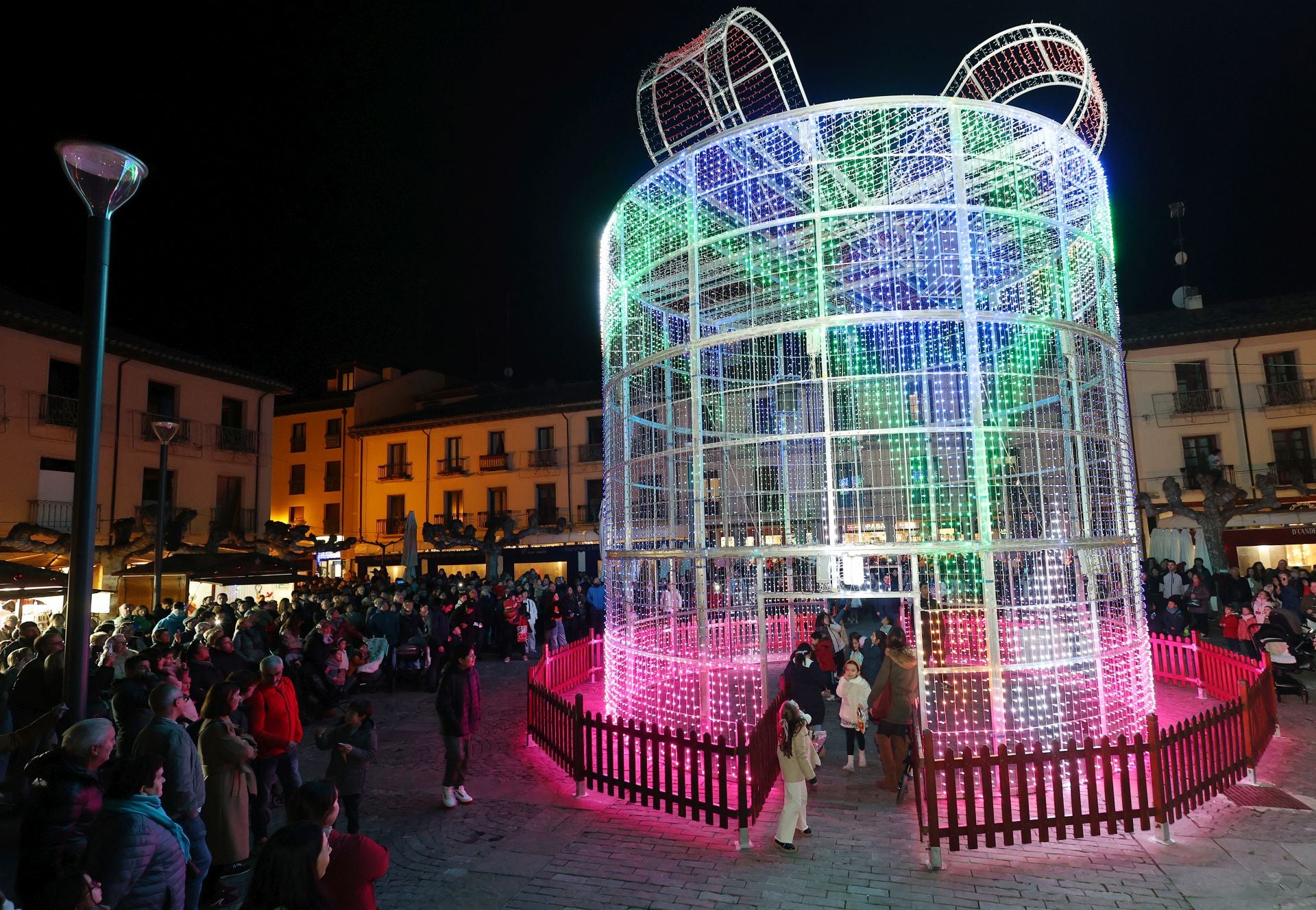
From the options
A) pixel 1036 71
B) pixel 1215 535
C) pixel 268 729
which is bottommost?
pixel 268 729

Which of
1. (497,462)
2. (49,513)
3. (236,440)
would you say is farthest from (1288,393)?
(49,513)

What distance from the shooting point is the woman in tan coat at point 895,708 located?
770 cm

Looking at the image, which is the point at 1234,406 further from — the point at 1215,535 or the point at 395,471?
the point at 395,471

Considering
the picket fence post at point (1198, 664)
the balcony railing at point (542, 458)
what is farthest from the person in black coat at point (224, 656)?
the balcony railing at point (542, 458)

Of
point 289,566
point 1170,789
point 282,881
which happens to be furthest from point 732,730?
point 289,566

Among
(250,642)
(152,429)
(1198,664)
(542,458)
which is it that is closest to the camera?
(1198,664)

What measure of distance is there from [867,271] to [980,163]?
137 inches

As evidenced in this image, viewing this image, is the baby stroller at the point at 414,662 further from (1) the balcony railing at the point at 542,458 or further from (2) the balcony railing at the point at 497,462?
(2) the balcony railing at the point at 497,462

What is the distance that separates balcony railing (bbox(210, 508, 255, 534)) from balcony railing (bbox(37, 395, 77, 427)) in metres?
6.13

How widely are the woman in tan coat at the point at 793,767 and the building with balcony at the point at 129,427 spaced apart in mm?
22186

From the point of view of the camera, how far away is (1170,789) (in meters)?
6.52

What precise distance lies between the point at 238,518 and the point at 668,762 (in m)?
29.7

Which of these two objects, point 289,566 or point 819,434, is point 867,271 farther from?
point 289,566

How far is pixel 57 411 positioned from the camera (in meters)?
25.0
